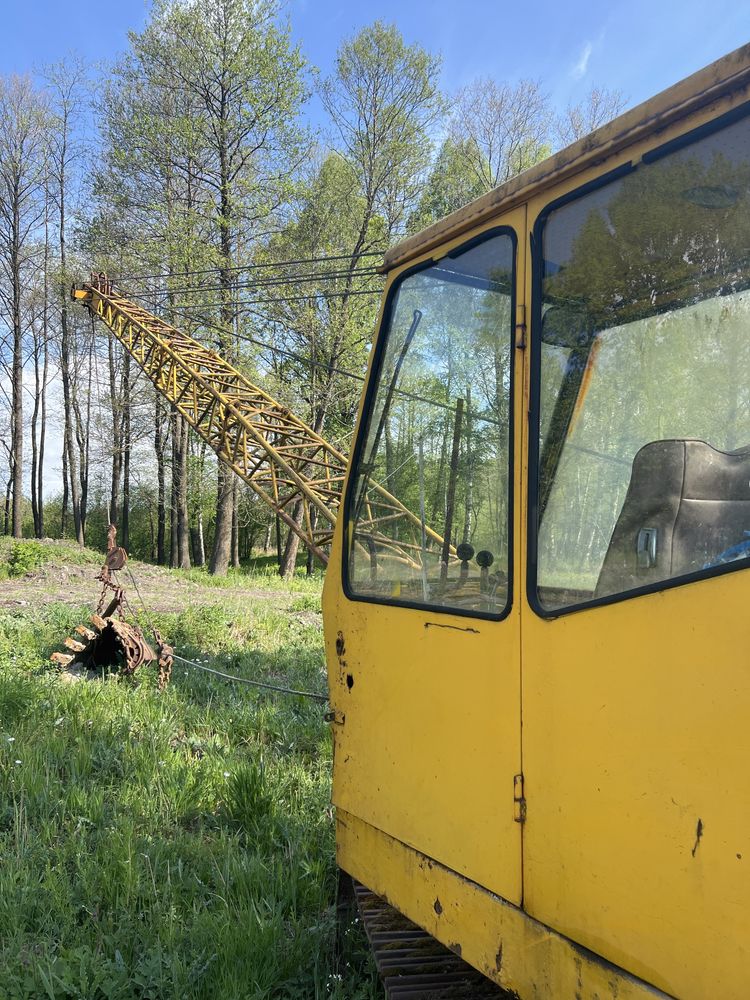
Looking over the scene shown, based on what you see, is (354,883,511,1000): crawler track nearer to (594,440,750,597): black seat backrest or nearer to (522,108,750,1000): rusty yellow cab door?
(522,108,750,1000): rusty yellow cab door

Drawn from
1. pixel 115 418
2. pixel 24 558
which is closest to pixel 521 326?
pixel 24 558

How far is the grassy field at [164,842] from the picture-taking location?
2.92 meters

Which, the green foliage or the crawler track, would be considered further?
the green foliage

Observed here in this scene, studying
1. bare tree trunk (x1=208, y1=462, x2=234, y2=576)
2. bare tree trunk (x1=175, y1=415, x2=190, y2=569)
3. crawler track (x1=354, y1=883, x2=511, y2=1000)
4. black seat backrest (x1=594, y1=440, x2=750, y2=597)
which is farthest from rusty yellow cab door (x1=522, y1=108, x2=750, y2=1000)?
bare tree trunk (x1=175, y1=415, x2=190, y2=569)

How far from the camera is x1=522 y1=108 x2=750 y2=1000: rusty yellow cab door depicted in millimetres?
1414

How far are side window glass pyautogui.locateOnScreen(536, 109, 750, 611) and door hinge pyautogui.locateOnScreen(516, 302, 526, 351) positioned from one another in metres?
0.05

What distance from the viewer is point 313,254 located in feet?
67.6

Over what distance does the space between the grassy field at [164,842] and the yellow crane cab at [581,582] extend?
91cm

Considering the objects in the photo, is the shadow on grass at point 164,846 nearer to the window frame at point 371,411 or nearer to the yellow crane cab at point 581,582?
the yellow crane cab at point 581,582

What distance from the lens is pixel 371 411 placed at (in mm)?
2633

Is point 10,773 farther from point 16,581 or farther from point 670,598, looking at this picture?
point 16,581

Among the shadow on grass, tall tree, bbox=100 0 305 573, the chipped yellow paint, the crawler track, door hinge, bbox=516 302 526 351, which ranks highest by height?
tall tree, bbox=100 0 305 573

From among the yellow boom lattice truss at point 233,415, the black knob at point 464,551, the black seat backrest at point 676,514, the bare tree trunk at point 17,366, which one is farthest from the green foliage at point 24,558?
the black seat backrest at point 676,514

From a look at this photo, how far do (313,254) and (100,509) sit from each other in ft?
82.8
